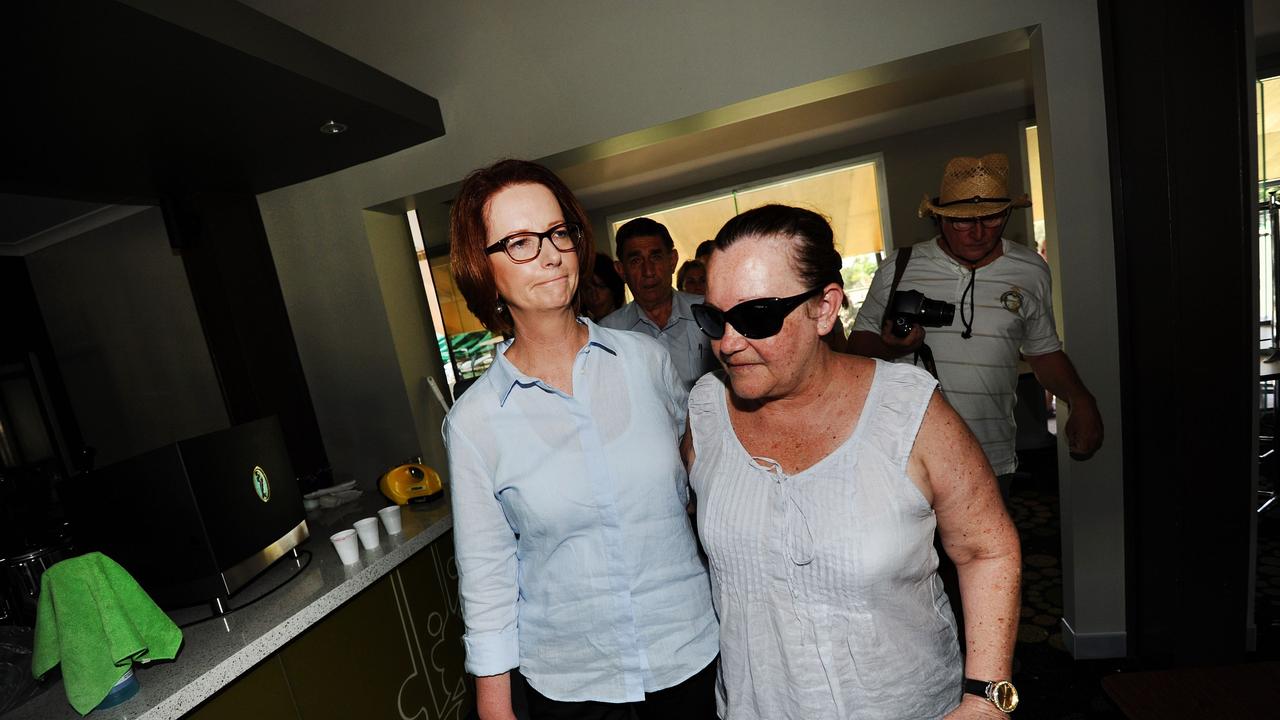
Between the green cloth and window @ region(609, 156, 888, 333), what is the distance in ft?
22.7

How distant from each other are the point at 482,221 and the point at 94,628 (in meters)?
1.37

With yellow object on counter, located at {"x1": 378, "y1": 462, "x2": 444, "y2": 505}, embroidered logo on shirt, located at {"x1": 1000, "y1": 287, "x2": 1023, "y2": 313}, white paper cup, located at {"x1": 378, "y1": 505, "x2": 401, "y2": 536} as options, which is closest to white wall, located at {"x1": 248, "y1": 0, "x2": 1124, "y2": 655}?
embroidered logo on shirt, located at {"x1": 1000, "y1": 287, "x2": 1023, "y2": 313}

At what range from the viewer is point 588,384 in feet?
4.14

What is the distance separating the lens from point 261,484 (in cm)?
201

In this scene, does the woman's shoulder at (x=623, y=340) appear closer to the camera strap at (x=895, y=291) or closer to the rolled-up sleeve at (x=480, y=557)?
the rolled-up sleeve at (x=480, y=557)

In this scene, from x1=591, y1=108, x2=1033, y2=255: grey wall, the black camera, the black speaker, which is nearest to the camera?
the black speaker

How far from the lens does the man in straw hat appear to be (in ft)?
7.18

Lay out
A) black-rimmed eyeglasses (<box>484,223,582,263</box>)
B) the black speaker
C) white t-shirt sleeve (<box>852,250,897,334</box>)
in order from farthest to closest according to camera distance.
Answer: white t-shirt sleeve (<box>852,250,897,334</box>) < the black speaker < black-rimmed eyeglasses (<box>484,223,582,263</box>)

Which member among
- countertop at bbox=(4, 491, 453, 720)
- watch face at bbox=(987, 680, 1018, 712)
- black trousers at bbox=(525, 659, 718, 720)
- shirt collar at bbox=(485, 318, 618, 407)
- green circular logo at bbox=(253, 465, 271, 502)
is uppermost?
shirt collar at bbox=(485, 318, 618, 407)

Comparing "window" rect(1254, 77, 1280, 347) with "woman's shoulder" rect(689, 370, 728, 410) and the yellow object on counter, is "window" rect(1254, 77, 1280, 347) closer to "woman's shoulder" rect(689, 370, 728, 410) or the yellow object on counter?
"woman's shoulder" rect(689, 370, 728, 410)

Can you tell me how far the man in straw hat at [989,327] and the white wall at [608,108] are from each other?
4.3 inches

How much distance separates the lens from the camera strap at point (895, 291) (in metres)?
2.22

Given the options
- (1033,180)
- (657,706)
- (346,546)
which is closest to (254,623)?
(346,546)

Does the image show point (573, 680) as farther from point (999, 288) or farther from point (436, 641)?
point (999, 288)
